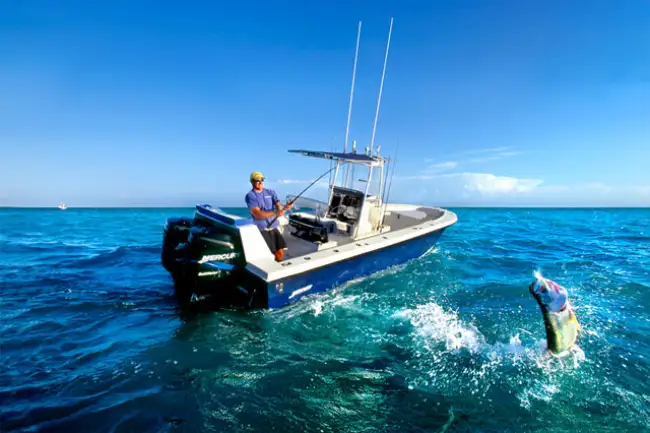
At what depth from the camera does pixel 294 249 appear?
708cm

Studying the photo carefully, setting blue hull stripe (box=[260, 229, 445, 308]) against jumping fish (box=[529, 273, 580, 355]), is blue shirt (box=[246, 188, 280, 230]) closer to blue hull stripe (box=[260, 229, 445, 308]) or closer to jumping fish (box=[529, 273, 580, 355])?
blue hull stripe (box=[260, 229, 445, 308])

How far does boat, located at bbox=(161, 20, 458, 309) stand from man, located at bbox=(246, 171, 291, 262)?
0.31 m

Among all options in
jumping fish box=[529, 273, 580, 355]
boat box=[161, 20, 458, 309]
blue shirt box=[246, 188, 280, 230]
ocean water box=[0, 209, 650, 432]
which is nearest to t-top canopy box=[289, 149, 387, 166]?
boat box=[161, 20, 458, 309]

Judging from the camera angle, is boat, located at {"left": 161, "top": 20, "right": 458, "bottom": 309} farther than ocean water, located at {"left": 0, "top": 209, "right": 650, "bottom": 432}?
Yes

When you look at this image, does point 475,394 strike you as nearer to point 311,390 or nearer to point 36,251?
point 311,390

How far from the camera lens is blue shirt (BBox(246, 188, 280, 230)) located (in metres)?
6.04

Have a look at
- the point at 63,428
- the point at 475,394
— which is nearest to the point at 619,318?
the point at 475,394

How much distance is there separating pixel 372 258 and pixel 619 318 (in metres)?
4.41

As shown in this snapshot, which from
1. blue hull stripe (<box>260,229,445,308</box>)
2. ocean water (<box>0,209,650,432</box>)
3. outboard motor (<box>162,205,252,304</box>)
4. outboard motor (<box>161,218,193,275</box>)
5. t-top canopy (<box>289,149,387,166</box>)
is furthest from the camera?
t-top canopy (<box>289,149,387,166</box>)

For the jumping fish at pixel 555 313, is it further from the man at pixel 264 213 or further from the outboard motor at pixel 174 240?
the outboard motor at pixel 174 240

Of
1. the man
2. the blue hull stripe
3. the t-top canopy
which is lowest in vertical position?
the blue hull stripe

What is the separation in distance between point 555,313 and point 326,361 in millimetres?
2842

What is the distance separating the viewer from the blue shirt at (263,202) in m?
6.04

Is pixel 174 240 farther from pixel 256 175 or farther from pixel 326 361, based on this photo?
pixel 326 361
